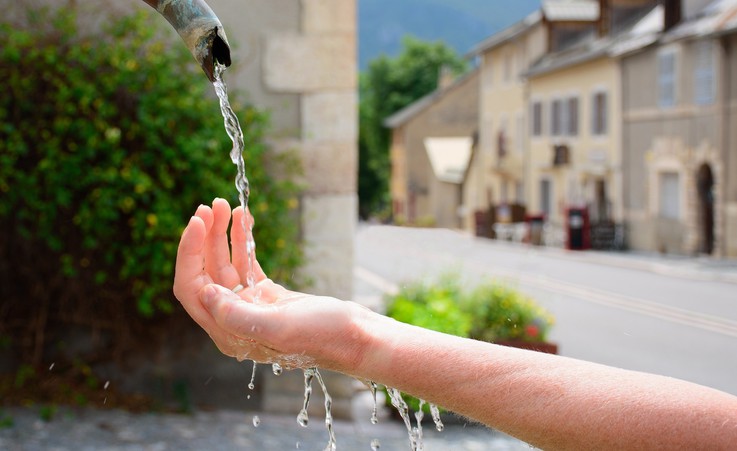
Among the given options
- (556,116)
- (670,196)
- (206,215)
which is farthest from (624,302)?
(556,116)

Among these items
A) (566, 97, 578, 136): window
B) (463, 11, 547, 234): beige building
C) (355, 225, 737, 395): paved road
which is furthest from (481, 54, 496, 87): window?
(355, 225, 737, 395): paved road

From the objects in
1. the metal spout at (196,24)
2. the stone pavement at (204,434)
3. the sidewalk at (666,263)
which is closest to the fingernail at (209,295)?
the metal spout at (196,24)

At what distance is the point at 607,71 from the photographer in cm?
2427

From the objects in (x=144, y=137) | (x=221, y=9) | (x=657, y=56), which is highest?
(x=657, y=56)

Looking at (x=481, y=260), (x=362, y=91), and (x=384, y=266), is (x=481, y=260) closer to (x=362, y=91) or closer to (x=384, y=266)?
(x=384, y=266)

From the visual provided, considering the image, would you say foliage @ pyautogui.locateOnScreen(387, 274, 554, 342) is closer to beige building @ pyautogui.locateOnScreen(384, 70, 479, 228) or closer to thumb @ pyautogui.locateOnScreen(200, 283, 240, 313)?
thumb @ pyautogui.locateOnScreen(200, 283, 240, 313)

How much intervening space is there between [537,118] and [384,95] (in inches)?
1168

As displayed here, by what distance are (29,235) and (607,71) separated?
840 inches

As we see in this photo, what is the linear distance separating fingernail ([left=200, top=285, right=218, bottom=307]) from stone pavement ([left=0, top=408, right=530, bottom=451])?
2881mm

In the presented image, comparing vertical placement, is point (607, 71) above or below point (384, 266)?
above

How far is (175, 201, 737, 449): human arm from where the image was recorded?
1.35 metres

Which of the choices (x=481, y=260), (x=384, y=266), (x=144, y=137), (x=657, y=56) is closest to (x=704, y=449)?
(x=144, y=137)

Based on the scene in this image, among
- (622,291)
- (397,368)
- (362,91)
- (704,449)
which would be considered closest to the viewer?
(704,449)

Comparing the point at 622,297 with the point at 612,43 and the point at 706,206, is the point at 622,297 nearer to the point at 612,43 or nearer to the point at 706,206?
the point at 706,206
